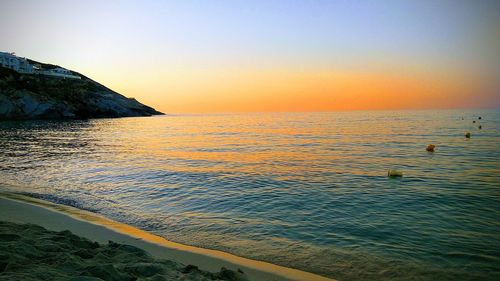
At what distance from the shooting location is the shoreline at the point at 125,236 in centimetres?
790

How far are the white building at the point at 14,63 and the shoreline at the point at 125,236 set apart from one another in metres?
151

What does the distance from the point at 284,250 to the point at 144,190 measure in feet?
35.7

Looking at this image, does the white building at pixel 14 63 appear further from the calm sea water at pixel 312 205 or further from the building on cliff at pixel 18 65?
the calm sea water at pixel 312 205

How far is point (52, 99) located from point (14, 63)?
40.5 metres

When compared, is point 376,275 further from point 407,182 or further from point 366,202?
point 407,182

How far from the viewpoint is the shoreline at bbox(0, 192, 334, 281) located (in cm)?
790

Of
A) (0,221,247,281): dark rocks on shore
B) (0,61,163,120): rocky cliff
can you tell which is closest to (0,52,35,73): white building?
(0,61,163,120): rocky cliff


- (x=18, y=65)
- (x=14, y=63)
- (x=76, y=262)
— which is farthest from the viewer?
(x=18, y=65)

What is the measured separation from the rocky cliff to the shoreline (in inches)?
4137

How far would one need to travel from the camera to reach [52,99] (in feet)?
370

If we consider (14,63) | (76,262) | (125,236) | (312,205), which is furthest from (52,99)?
(76,262)

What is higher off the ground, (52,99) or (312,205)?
(52,99)

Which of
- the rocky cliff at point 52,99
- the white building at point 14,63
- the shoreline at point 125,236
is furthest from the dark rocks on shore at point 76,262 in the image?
the white building at point 14,63

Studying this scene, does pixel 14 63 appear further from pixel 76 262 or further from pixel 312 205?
pixel 76 262
